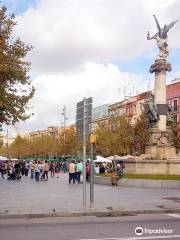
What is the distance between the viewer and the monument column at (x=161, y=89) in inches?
1587

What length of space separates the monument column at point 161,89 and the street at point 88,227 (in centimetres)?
2333

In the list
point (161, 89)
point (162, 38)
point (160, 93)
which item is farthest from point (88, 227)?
point (162, 38)

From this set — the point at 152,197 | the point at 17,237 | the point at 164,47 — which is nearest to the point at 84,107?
the point at 152,197

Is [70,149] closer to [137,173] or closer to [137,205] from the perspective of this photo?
[137,173]

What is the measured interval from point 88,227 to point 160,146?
83.5 ft

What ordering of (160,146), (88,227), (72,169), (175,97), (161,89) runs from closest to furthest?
(88,227) < (72,169) < (160,146) < (161,89) < (175,97)

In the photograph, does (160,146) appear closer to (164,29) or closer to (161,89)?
(161,89)

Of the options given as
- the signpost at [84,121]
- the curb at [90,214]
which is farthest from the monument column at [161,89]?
the curb at [90,214]

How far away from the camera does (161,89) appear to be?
40688mm

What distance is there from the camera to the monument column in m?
40.3

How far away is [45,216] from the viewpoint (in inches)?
669

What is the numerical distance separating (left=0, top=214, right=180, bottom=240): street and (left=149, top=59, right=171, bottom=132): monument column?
2333cm

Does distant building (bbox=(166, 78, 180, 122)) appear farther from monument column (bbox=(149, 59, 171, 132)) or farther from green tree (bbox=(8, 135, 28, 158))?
green tree (bbox=(8, 135, 28, 158))

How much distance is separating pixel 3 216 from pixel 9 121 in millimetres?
14268
